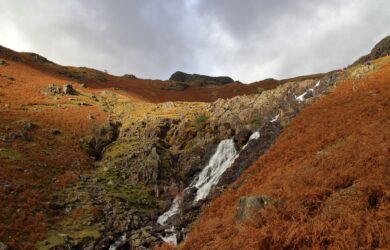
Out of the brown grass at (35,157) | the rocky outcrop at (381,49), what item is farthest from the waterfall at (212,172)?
the rocky outcrop at (381,49)

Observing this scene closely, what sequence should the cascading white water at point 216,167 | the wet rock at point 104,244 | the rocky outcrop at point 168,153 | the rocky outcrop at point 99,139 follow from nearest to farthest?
1. the wet rock at point 104,244
2. the rocky outcrop at point 168,153
3. the cascading white water at point 216,167
4. the rocky outcrop at point 99,139

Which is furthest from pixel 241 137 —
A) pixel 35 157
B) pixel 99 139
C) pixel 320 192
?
pixel 320 192

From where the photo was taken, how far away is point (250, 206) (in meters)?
14.4

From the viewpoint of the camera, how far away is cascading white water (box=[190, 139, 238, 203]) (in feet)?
96.3

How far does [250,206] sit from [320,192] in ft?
8.92

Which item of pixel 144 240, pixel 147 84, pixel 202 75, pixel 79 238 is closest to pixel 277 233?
pixel 144 240

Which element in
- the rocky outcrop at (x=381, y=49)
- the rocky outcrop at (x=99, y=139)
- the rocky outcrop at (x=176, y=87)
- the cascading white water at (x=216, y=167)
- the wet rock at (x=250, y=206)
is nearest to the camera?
the wet rock at (x=250, y=206)

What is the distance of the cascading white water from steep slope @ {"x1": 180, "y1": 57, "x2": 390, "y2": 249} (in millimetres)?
4932

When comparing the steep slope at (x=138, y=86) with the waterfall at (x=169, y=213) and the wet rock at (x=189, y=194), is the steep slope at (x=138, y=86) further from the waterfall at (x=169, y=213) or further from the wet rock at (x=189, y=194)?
the waterfall at (x=169, y=213)

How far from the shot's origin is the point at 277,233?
447 inches

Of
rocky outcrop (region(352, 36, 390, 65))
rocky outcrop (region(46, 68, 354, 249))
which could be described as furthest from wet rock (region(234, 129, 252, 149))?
rocky outcrop (region(352, 36, 390, 65))

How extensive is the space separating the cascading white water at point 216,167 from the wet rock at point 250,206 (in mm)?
13384

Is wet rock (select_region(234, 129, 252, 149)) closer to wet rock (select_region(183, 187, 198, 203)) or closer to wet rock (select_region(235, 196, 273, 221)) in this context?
wet rock (select_region(183, 187, 198, 203))

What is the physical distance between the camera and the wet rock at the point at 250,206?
13969 mm
